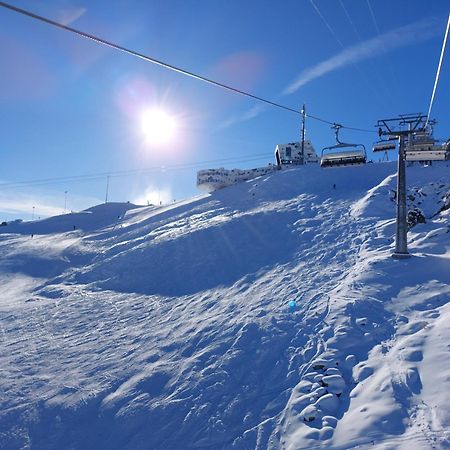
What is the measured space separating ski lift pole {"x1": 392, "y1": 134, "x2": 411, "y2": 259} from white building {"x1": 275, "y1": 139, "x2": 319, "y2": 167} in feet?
126

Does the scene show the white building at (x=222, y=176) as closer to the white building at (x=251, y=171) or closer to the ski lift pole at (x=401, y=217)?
the white building at (x=251, y=171)

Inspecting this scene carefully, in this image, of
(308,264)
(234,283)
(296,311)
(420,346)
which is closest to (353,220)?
(308,264)

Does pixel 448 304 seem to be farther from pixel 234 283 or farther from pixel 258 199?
pixel 258 199

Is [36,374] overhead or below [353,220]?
below

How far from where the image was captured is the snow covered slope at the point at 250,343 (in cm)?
750

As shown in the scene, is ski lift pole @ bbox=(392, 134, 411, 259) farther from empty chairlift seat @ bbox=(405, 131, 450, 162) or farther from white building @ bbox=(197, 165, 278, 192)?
white building @ bbox=(197, 165, 278, 192)

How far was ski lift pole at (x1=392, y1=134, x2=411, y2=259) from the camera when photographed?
1390 centimetres

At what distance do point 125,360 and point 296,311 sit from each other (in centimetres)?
573

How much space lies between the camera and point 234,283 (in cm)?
1739

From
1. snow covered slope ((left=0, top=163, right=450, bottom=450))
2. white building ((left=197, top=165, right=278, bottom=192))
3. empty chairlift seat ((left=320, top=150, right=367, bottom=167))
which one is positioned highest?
white building ((left=197, top=165, right=278, bottom=192))

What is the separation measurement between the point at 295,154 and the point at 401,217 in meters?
40.5

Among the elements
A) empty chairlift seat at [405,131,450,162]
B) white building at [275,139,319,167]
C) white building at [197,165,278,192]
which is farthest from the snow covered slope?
white building at [275,139,319,167]

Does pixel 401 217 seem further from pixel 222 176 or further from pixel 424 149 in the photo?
pixel 222 176

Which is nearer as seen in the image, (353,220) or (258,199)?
(353,220)
